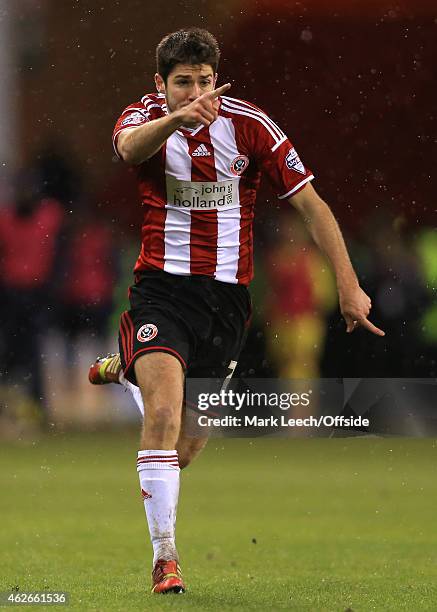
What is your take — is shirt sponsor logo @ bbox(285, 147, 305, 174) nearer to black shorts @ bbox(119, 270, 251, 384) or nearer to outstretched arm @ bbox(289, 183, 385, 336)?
outstretched arm @ bbox(289, 183, 385, 336)

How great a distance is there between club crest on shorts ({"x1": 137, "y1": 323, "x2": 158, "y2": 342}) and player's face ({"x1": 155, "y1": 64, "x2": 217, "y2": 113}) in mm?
780

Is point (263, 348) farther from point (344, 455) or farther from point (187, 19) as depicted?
point (187, 19)

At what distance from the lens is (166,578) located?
4039 mm

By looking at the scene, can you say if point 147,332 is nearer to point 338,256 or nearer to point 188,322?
→ point 188,322

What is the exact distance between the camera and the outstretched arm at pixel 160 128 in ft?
12.7

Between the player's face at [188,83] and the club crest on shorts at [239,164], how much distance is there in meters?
0.38

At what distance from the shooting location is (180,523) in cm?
702

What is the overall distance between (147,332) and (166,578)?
87 centimetres

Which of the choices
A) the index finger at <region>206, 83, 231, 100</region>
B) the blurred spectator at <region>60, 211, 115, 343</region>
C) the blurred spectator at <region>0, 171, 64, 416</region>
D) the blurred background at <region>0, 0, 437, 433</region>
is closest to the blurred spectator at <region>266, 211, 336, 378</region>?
the blurred background at <region>0, 0, 437, 433</region>

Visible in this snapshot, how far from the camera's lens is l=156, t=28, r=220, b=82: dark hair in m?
4.26

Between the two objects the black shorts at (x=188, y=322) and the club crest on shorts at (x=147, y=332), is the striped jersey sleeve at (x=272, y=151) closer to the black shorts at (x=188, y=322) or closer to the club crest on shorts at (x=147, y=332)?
the black shorts at (x=188, y=322)

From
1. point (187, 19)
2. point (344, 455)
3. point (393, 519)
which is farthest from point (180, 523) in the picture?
point (187, 19)

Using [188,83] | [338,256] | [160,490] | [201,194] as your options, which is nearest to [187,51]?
[188,83]

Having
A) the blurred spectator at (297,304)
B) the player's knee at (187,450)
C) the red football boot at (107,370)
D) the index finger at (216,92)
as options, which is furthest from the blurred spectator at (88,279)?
the index finger at (216,92)
